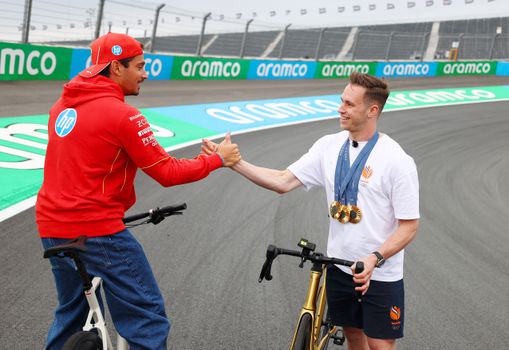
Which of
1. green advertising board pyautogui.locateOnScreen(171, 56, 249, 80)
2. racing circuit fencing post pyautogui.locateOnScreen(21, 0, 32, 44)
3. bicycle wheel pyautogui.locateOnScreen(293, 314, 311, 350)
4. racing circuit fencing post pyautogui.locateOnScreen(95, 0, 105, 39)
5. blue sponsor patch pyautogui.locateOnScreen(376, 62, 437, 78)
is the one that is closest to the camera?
bicycle wheel pyautogui.locateOnScreen(293, 314, 311, 350)

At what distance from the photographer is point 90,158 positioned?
2986 mm

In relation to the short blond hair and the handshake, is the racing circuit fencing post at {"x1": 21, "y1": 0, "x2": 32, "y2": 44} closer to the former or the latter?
the handshake

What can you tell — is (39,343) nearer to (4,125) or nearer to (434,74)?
(4,125)

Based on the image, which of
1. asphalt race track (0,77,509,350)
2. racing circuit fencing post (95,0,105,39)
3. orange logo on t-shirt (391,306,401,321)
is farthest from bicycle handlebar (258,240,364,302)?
racing circuit fencing post (95,0,105,39)

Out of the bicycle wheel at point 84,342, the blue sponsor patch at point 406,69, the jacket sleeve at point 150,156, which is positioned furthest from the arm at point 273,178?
the blue sponsor patch at point 406,69

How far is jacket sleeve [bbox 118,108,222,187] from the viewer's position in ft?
9.93

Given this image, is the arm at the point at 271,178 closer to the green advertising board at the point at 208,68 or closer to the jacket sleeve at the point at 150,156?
the jacket sleeve at the point at 150,156

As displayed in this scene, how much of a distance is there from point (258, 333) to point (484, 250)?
12.8 ft

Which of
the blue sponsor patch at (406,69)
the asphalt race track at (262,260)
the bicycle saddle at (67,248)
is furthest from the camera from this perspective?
the blue sponsor patch at (406,69)

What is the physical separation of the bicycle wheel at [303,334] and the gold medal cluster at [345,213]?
605 millimetres

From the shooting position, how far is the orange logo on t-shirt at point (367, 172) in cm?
342

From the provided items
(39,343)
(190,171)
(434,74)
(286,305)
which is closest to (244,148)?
(286,305)

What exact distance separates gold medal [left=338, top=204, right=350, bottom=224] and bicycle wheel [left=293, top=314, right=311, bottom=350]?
0.59 m

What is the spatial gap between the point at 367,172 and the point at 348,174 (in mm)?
112
